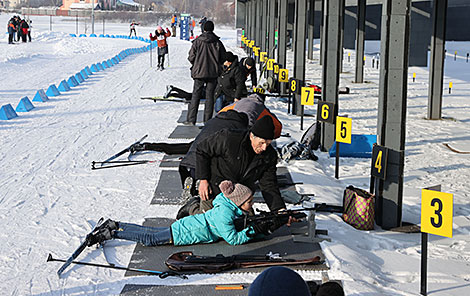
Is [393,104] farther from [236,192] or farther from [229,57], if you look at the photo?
[229,57]

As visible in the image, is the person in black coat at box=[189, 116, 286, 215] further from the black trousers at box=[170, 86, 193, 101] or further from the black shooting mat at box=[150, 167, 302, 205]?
the black trousers at box=[170, 86, 193, 101]

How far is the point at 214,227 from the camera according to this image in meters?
6.73

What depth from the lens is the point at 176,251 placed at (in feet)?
22.2

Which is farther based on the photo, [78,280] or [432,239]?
[432,239]

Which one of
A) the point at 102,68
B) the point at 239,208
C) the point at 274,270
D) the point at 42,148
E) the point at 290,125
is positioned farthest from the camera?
the point at 102,68

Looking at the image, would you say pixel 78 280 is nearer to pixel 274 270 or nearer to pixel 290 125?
pixel 274 270

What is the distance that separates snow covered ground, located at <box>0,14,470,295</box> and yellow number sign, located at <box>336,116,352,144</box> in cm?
65

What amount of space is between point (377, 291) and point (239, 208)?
4.69 ft

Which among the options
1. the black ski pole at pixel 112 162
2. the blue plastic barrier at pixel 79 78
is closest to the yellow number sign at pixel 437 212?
the black ski pole at pixel 112 162

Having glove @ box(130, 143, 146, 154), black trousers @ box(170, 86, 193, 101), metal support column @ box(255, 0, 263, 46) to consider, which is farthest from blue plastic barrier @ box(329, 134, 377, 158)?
metal support column @ box(255, 0, 263, 46)

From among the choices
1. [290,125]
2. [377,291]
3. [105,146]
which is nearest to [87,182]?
[105,146]

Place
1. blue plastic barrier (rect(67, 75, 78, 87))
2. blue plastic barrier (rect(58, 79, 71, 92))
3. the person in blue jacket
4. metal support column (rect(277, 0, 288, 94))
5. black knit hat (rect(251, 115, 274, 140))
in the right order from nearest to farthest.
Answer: black knit hat (rect(251, 115, 274, 140))
the person in blue jacket
blue plastic barrier (rect(58, 79, 71, 92))
metal support column (rect(277, 0, 288, 94))
blue plastic barrier (rect(67, 75, 78, 87))

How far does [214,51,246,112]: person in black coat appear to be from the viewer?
13.6m

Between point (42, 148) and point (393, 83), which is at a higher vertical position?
point (393, 83)
